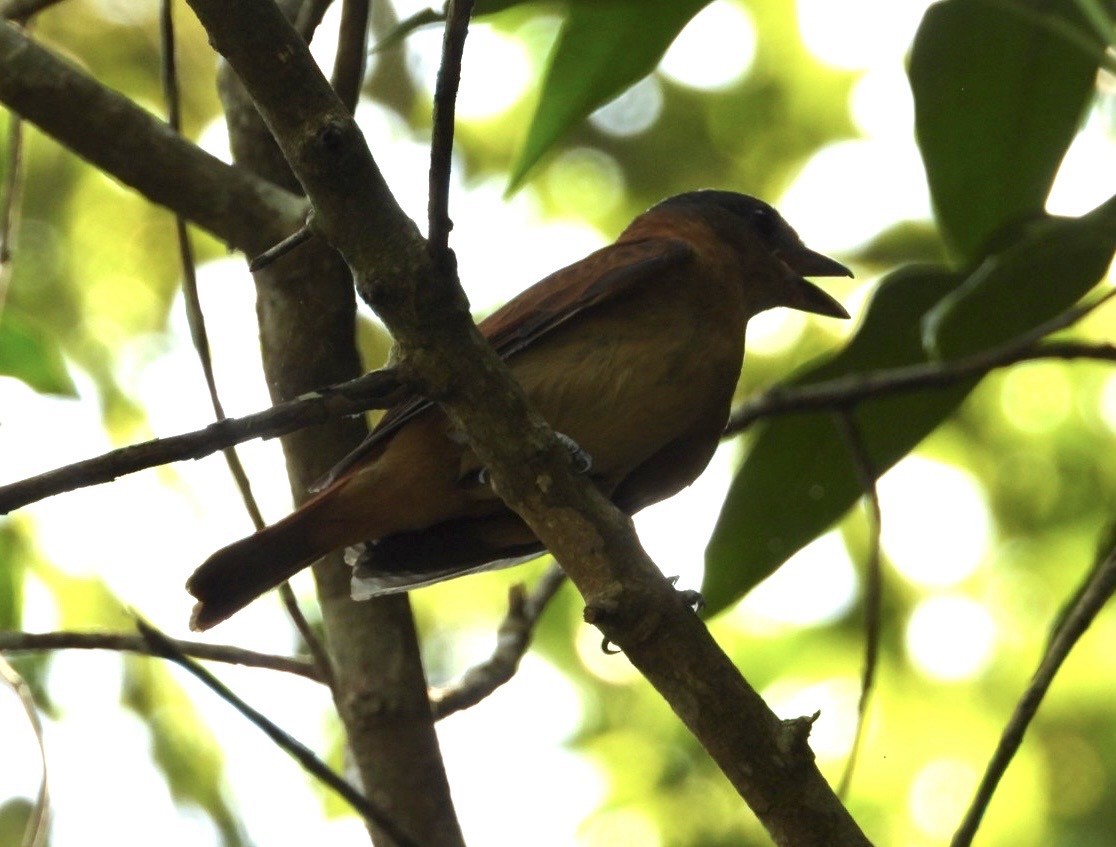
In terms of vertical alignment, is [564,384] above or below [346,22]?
below

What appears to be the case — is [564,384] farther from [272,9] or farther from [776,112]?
[776,112]

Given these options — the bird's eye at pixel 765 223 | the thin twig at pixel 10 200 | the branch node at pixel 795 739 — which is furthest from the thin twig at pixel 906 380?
the thin twig at pixel 10 200

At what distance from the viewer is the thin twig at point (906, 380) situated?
264 centimetres

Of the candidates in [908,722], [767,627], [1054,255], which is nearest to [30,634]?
[1054,255]

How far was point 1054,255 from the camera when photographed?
8.70 feet

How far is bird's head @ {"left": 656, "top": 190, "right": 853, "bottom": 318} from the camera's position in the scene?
3.79 metres

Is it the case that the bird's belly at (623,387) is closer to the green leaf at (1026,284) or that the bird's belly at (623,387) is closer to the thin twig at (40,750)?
the green leaf at (1026,284)

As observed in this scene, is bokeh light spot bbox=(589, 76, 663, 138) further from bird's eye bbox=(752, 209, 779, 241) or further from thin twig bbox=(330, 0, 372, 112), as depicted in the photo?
thin twig bbox=(330, 0, 372, 112)

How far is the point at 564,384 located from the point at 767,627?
2367 millimetres

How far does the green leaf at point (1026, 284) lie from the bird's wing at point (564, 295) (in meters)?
0.60

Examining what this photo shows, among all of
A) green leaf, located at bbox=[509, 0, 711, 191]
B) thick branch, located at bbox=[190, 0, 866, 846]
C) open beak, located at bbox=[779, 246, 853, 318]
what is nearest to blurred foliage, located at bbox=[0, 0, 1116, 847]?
green leaf, located at bbox=[509, 0, 711, 191]

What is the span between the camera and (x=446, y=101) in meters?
1.71

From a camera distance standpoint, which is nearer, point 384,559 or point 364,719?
point 364,719

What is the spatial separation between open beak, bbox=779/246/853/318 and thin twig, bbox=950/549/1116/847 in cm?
162
